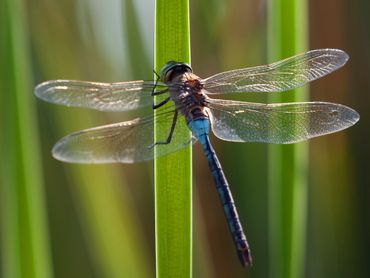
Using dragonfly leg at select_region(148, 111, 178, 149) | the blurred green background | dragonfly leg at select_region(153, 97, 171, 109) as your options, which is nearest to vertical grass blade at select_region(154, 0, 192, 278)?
dragonfly leg at select_region(148, 111, 178, 149)

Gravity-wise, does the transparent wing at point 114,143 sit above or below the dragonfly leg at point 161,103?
below

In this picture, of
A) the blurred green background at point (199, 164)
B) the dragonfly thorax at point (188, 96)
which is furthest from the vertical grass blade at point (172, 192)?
the blurred green background at point (199, 164)

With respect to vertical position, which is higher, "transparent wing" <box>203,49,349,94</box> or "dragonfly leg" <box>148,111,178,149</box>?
"transparent wing" <box>203,49,349,94</box>

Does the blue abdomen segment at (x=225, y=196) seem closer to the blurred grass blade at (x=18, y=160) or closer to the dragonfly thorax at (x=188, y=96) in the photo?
the dragonfly thorax at (x=188, y=96)

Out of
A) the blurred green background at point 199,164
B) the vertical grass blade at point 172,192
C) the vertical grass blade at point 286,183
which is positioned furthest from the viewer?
the blurred green background at point 199,164

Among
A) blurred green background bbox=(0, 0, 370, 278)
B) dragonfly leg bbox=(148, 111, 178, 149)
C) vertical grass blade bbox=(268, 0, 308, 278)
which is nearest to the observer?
dragonfly leg bbox=(148, 111, 178, 149)

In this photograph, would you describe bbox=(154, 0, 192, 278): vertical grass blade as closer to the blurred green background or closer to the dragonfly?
the dragonfly

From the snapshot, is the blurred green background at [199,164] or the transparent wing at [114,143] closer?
the transparent wing at [114,143]

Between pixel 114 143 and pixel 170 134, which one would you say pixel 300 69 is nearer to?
pixel 170 134
